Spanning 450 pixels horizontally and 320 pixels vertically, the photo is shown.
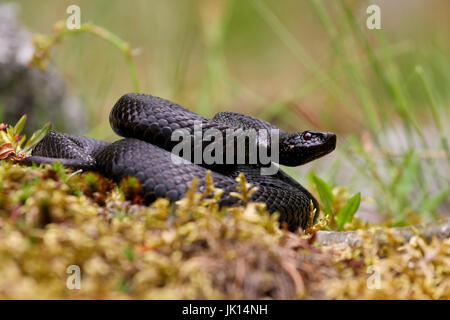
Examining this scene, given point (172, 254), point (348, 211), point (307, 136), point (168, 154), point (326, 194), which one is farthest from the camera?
point (307, 136)

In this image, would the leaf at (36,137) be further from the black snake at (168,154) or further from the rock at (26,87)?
the rock at (26,87)

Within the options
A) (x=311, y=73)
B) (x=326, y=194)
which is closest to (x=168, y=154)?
(x=326, y=194)

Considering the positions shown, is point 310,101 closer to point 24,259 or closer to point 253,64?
point 253,64

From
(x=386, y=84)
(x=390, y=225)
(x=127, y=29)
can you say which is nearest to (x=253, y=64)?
(x=127, y=29)

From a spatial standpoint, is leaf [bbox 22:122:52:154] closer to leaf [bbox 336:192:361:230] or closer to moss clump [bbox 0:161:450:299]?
moss clump [bbox 0:161:450:299]

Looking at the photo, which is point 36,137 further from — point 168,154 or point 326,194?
point 326,194

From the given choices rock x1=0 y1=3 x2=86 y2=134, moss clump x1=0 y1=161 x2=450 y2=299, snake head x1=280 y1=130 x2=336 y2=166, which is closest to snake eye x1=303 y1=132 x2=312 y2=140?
snake head x1=280 y1=130 x2=336 y2=166
